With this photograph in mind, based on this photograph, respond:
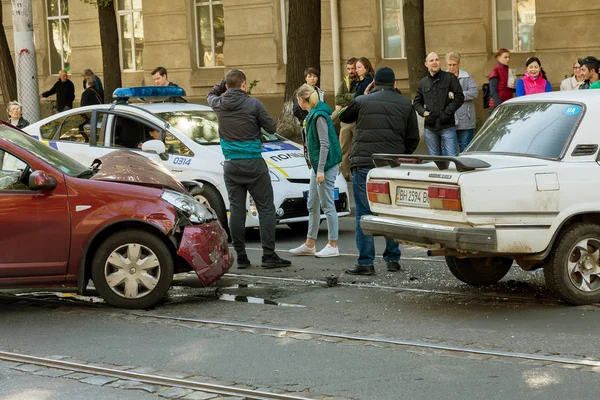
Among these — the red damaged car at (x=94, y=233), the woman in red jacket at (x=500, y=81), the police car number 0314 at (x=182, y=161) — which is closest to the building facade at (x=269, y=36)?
the woman in red jacket at (x=500, y=81)

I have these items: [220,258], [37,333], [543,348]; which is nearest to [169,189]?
[220,258]

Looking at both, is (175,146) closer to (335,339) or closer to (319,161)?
(319,161)

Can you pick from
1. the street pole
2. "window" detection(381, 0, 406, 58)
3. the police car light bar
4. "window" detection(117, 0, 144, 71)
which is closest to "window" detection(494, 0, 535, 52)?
"window" detection(381, 0, 406, 58)

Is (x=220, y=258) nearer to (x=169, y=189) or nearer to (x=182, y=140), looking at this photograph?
(x=169, y=189)

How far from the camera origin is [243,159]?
11.1 metres

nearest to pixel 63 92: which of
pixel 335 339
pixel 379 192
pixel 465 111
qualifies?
pixel 465 111

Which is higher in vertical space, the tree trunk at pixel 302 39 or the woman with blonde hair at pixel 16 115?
the tree trunk at pixel 302 39

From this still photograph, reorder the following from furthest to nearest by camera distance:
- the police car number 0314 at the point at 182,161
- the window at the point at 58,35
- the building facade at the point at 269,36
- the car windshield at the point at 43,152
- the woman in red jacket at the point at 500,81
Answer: the window at the point at 58,35, the building facade at the point at 269,36, the woman in red jacket at the point at 500,81, the police car number 0314 at the point at 182,161, the car windshield at the point at 43,152

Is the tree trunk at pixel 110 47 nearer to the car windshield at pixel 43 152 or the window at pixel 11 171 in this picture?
the car windshield at pixel 43 152

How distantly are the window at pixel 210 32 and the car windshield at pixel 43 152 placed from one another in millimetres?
18549

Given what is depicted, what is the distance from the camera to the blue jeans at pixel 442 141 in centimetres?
1457

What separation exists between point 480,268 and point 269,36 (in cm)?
1751

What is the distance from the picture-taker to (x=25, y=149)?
9328 millimetres

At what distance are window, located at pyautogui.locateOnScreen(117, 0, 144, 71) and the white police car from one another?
1548 centimetres
